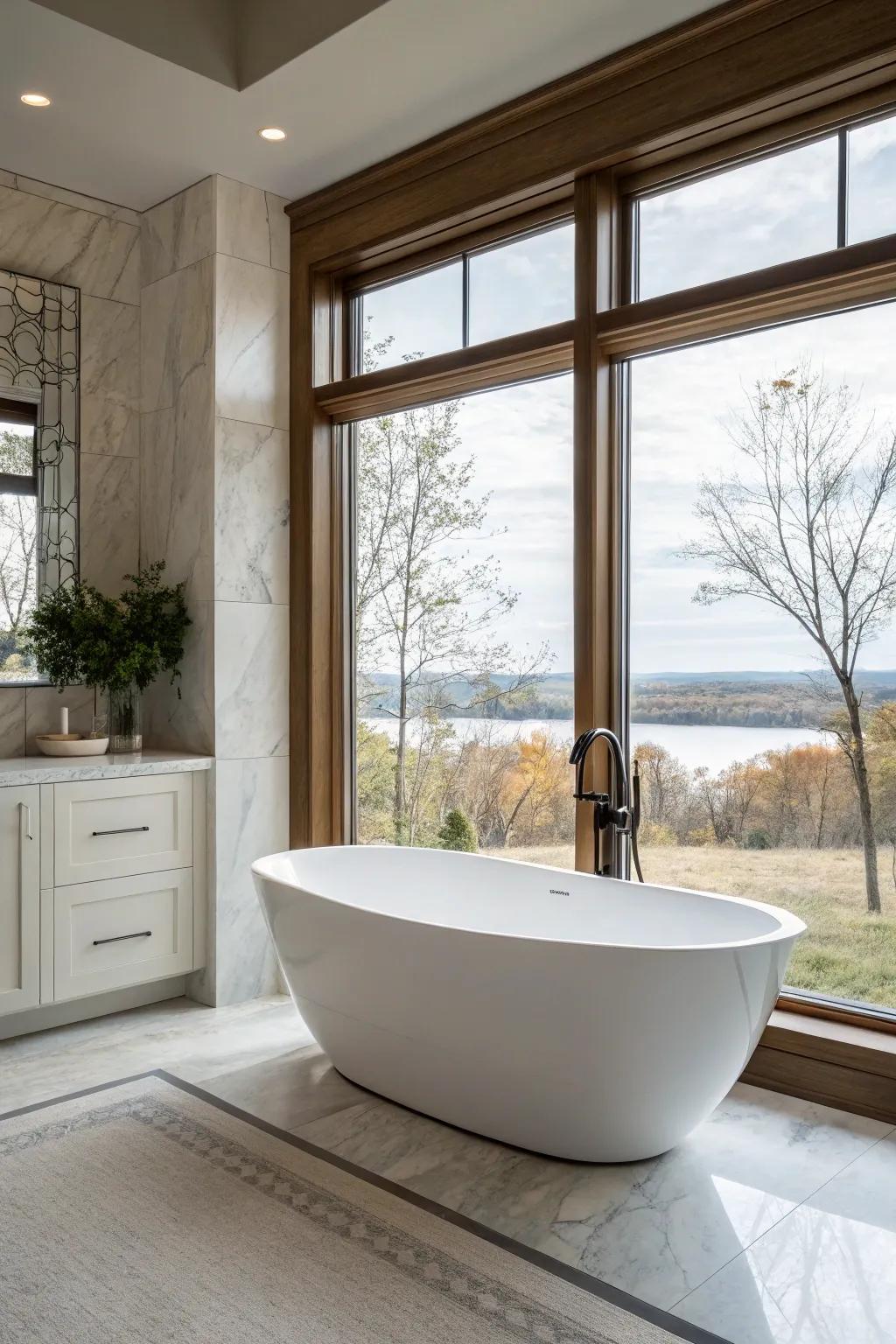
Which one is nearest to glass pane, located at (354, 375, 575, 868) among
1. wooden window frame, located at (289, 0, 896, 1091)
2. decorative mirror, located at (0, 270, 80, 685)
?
wooden window frame, located at (289, 0, 896, 1091)

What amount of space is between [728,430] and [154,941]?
8.13 ft

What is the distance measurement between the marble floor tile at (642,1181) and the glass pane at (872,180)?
2216mm

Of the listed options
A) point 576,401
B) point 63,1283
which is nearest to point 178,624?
point 576,401

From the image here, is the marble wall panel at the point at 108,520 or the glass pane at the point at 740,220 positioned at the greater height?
the glass pane at the point at 740,220

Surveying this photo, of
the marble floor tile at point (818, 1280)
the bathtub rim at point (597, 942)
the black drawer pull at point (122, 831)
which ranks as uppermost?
the black drawer pull at point (122, 831)

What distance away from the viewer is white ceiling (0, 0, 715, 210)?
2736 mm

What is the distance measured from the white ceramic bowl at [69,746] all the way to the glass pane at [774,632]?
73.8 inches

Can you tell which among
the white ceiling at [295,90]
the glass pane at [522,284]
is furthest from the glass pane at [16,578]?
the glass pane at [522,284]

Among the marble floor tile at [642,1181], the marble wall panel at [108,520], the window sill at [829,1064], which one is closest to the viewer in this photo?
the marble floor tile at [642,1181]

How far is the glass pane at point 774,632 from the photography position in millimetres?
2648

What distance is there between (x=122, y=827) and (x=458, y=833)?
Answer: 1.12m

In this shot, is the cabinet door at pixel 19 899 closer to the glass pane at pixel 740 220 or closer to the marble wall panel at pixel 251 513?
the marble wall panel at pixel 251 513

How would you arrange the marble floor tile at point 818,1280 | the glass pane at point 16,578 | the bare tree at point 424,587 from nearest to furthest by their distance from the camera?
the marble floor tile at point 818,1280, the bare tree at point 424,587, the glass pane at point 16,578

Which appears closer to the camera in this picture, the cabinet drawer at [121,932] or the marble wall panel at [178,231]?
the cabinet drawer at [121,932]
